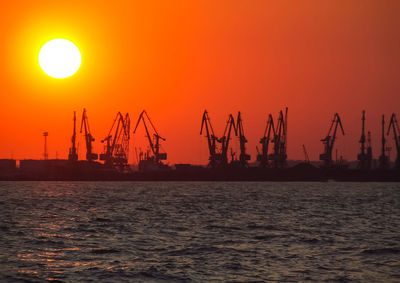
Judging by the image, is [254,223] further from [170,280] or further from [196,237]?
[170,280]

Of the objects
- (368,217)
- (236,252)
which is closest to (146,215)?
(368,217)

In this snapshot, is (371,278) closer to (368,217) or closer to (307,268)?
(307,268)

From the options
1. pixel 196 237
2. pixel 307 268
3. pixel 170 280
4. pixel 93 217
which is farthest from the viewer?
pixel 93 217

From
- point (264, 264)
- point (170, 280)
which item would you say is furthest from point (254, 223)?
point (170, 280)

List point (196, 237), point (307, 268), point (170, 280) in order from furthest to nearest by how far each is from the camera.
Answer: point (196, 237), point (307, 268), point (170, 280)

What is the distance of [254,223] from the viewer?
47.6m

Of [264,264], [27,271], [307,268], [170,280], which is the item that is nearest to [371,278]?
[307,268]

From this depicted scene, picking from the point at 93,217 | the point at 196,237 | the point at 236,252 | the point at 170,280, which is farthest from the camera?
the point at 93,217

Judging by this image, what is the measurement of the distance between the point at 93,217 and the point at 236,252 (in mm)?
23752

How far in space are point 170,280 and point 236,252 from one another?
7257 mm

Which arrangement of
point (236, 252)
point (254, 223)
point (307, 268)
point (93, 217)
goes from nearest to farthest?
point (307, 268)
point (236, 252)
point (254, 223)
point (93, 217)

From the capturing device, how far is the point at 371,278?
24.8 meters

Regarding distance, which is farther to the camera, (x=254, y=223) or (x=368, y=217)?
(x=368, y=217)

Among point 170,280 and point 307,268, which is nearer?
point 170,280
